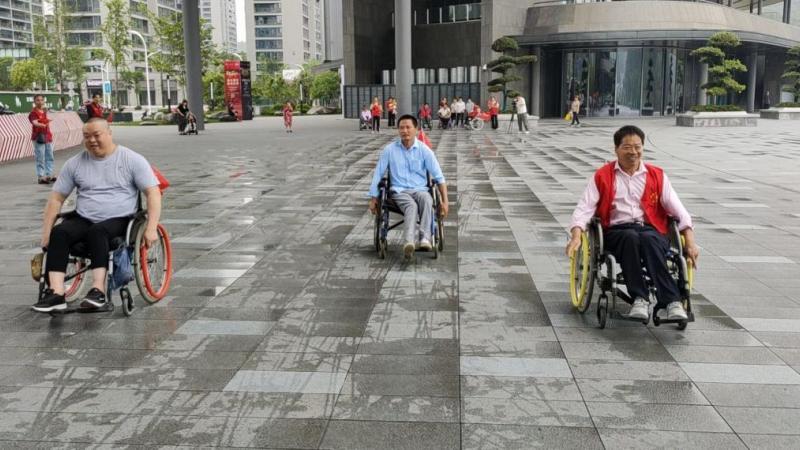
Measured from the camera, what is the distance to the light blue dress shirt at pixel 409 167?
7.38 m

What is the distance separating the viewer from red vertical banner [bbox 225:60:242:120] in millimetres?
49531

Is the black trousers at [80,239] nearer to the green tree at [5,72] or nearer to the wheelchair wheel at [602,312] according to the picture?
the wheelchair wheel at [602,312]

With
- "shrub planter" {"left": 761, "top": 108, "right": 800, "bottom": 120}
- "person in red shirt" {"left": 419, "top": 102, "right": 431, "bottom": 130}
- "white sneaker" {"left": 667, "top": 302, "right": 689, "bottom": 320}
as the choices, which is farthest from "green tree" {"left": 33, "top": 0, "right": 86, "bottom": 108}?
"white sneaker" {"left": 667, "top": 302, "right": 689, "bottom": 320}

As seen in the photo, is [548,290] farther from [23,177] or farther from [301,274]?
[23,177]

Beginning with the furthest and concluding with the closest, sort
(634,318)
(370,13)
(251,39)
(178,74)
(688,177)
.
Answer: (251,39), (178,74), (370,13), (688,177), (634,318)

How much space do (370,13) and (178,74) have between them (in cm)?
1846

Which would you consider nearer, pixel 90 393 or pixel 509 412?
pixel 509 412

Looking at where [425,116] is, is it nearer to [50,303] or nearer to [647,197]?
[647,197]

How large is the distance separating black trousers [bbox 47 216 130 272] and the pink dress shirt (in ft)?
11.1

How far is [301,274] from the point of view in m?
6.63

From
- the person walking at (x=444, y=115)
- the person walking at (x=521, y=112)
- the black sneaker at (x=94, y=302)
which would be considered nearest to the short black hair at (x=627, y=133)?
the black sneaker at (x=94, y=302)

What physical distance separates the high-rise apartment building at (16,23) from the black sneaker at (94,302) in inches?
5163

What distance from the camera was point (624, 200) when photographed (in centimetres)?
521

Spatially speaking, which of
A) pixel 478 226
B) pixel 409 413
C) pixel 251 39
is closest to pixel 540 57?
pixel 478 226
